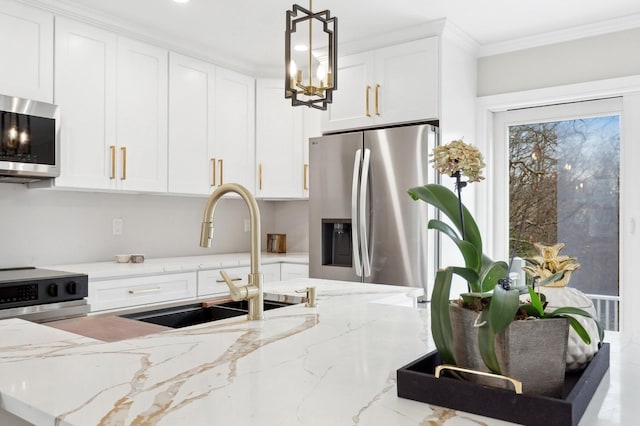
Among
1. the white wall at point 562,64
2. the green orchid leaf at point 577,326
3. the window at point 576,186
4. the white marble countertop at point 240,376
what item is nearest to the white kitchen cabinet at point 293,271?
→ the window at point 576,186

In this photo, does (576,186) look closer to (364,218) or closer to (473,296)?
(364,218)

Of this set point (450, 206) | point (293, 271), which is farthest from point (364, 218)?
point (450, 206)

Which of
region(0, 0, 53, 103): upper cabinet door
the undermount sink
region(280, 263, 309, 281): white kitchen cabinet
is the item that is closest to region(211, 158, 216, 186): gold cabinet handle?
region(280, 263, 309, 281): white kitchen cabinet

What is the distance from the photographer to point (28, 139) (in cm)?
272

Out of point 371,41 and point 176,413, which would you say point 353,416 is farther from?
point 371,41

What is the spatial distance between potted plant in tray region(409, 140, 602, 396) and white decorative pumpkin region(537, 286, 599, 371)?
0.12 ft

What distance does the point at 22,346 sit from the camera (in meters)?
1.19

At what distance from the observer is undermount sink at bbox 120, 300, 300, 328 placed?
5.66 feet

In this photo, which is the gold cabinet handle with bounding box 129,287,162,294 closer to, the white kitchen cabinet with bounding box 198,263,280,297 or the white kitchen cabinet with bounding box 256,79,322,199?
the white kitchen cabinet with bounding box 198,263,280,297

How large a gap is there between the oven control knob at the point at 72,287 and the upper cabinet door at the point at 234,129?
1.40 meters

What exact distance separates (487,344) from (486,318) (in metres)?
0.04

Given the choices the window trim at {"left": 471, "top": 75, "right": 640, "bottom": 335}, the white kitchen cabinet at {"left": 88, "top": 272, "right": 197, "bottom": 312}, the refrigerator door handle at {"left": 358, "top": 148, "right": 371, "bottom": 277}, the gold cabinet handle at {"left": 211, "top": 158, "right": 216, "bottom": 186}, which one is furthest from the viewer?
the gold cabinet handle at {"left": 211, "top": 158, "right": 216, "bottom": 186}

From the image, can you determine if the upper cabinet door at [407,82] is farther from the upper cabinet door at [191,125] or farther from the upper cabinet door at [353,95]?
the upper cabinet door at [191,125]

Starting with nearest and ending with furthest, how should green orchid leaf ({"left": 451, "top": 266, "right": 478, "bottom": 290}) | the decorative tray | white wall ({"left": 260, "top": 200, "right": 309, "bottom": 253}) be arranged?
the decorative tray, green orchid leaf ({"left": 451, "top": 266, "right": 478, "bottom": 290}), white wall ({"left": 260, "top": 200, "right": 309, "bottom": 253})
